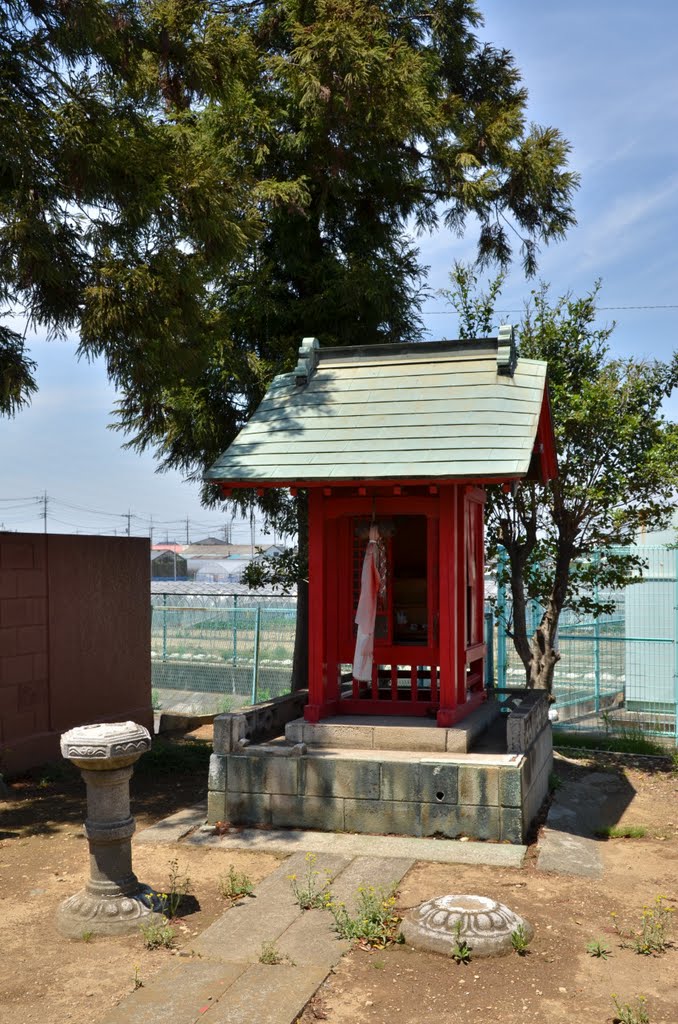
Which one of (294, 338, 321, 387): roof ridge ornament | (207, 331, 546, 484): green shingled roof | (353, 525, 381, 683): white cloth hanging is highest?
(294, 338, 321, 387): roof ridge ornament

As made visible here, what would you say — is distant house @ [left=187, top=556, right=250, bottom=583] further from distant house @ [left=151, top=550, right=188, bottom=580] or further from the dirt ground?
the dirt ground

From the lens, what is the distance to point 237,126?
42.2 feet

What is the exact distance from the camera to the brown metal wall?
11.3m

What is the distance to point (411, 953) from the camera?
19.6ft

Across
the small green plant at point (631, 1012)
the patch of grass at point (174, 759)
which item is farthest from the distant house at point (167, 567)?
the small green plant at point (631, 1012)

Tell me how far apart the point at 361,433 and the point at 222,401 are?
4297 millimetres

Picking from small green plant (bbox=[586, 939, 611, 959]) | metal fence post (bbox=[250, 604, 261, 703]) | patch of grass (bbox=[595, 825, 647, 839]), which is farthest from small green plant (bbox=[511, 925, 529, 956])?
metal fence post (bbox=[250, 604, 261, 703])

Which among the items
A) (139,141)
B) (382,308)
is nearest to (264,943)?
(139,141)

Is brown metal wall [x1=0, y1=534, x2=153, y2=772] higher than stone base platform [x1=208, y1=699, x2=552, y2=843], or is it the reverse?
brown metal wall [x1=0, y1=534, x2=153, y2=772]

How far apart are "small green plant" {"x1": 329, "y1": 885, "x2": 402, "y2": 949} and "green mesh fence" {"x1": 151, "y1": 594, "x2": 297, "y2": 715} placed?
8.97 meters

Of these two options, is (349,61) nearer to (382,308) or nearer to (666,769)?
(382,308)

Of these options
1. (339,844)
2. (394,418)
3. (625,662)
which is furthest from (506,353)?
(625,662)

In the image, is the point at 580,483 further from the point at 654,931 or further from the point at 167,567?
the point at 167,567

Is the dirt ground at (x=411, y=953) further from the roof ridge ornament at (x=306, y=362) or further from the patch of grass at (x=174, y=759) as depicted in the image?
the roof ridge ornament at (x=306, y=362)
